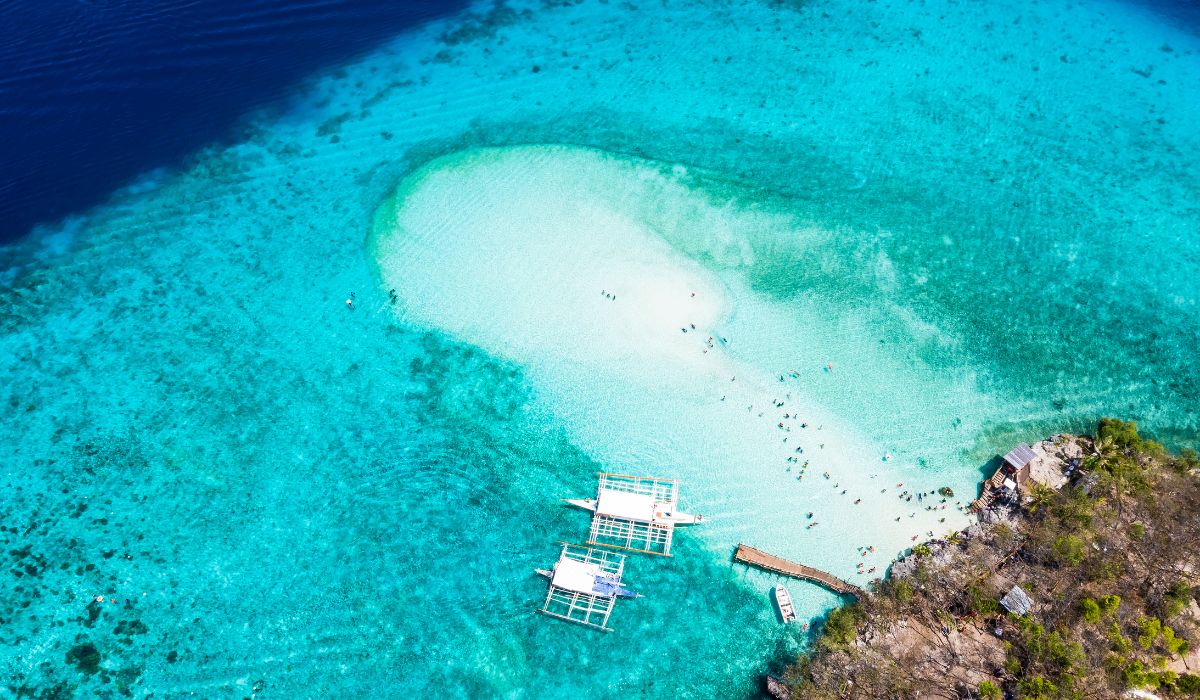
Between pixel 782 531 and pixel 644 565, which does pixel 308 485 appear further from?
pixel 782 531

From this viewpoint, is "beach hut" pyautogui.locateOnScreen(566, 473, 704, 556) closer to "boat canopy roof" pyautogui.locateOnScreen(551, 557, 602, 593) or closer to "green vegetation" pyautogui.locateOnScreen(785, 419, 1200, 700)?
"boat canopy roof" pyautogui.locateOnScreen(551, 557, 602, 593)

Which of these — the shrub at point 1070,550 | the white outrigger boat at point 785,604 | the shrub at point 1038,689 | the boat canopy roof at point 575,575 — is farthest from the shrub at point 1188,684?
the boat canopy roof at point 575,575

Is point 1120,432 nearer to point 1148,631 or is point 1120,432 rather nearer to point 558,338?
point 1148,631

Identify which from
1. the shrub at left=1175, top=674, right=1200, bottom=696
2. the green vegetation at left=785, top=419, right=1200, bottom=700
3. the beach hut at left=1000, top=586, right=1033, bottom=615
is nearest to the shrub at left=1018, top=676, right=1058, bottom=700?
the green vegetation at left=785, top=419, right=1200, bottom=700

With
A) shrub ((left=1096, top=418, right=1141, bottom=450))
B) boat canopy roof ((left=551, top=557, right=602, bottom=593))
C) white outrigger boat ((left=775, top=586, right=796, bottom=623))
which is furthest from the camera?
shrub ((left=1096, top=418, right=1141, bottom=450))

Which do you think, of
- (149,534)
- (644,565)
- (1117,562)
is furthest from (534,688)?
(1117,562)

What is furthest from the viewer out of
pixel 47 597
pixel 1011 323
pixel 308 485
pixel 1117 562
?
pixel 1011 323
